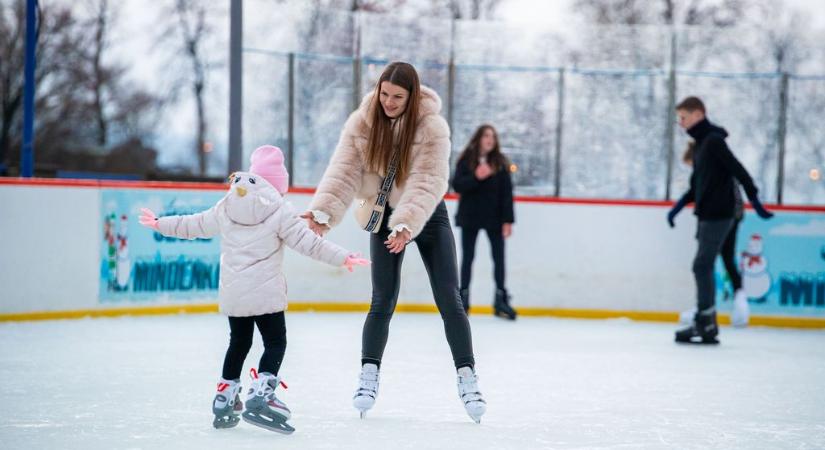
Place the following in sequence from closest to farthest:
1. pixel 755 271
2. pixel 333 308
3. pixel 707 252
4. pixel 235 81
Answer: pixel 707 252 → pixel 755 271 → pixel 333 308 → pixel 235 81

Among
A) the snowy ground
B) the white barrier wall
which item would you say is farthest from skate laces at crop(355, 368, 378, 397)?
the white barrier wall

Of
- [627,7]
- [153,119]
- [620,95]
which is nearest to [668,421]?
[620,95]

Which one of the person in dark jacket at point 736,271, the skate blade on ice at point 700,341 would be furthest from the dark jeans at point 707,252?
the person in dark jacket at point 736,271

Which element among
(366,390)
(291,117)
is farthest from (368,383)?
(291,117)

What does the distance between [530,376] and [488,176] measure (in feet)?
10.1

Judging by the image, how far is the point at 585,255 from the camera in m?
8.66

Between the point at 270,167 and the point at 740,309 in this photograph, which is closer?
the point at 270,167

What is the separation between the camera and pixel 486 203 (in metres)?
8.02

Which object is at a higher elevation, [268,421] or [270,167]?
[270,167]

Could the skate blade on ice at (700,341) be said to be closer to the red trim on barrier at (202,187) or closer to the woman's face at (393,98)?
the red trim on barrier at (202,187)

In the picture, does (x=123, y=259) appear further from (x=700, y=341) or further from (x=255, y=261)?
(x=255, y=261)

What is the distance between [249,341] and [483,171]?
180 inches

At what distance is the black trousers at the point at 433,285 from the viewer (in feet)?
12.5

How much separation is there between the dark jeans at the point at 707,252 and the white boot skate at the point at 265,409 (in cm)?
358
